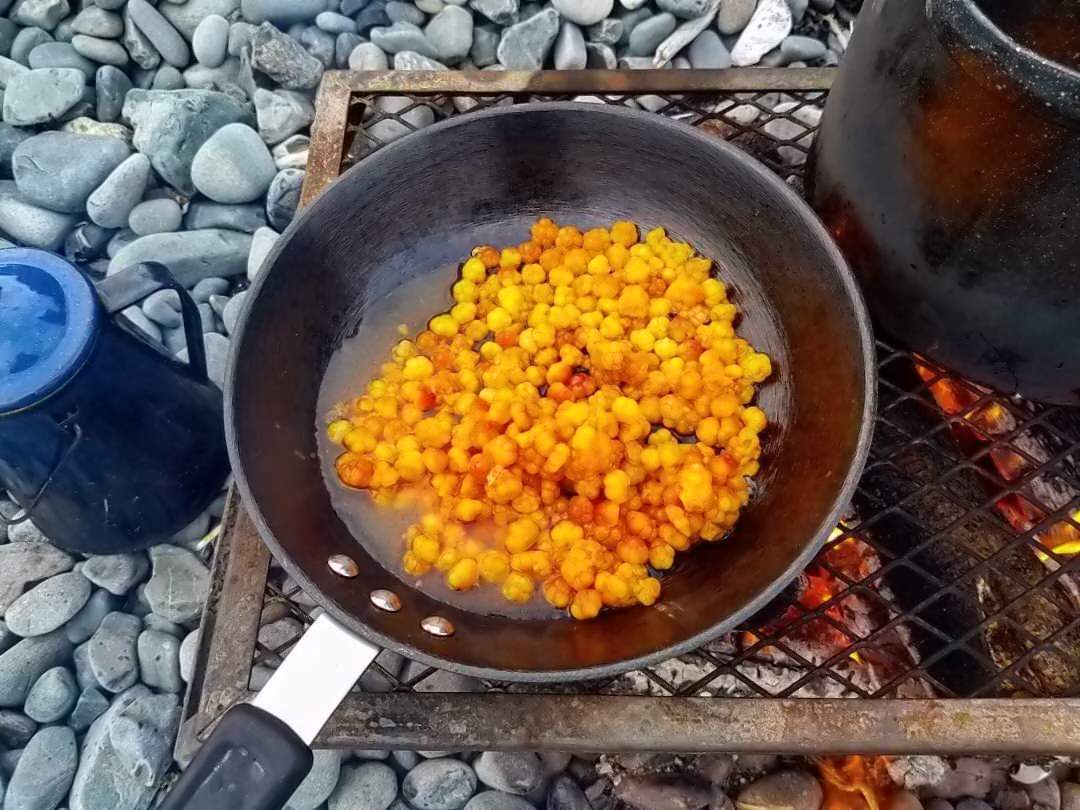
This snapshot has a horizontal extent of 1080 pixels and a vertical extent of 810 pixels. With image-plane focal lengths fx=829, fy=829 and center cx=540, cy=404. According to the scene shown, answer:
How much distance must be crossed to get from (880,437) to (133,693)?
1.95 metres

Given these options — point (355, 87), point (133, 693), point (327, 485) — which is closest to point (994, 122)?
point (327, 485)

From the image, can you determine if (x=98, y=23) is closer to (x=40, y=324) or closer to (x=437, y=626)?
(x=40, y=324)

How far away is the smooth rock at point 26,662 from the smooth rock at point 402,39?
2.07 m

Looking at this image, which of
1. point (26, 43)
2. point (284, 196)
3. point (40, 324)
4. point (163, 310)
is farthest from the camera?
point (26, 43)

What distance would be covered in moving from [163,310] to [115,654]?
0.99 metres

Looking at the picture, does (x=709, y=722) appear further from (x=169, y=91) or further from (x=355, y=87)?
(x=169, y=91)

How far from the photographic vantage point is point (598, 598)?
5.35 ft

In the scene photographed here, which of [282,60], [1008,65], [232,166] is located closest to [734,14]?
[282,60]

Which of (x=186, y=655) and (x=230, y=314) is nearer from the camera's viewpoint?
(x=186, y=655)

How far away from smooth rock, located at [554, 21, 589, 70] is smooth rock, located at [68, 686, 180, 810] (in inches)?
90.2

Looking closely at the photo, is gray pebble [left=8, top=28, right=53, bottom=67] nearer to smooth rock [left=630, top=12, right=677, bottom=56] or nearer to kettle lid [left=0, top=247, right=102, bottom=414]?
kettle lid [left=0, top=247, right=102, bottom=414]

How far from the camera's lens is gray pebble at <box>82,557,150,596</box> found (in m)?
2.20

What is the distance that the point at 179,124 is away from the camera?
2.66 metres

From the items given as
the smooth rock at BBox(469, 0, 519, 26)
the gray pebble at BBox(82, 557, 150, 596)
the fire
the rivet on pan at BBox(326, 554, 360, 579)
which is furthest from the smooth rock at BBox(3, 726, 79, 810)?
the smooth rock at BBox(469, 0, 519, 26)
